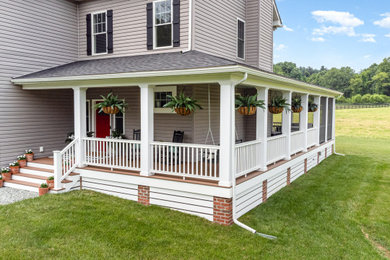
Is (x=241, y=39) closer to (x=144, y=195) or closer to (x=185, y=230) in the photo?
(x=144, y=195)

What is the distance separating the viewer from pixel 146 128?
316 inches

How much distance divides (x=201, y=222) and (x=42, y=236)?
309cm

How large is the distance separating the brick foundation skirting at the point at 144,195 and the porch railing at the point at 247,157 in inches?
88.8

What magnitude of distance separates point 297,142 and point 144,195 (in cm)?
605

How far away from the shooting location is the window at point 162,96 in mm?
10084

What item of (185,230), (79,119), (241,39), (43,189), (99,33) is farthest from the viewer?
(241,39)

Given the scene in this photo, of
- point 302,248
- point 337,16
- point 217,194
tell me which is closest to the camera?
point 302,248

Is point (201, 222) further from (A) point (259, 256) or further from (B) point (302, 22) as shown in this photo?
(B) point (302, 22)

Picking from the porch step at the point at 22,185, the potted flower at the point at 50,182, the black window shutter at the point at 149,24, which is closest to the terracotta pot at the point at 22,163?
the porch step at the point at 22,185

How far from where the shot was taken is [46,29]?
1116 cm

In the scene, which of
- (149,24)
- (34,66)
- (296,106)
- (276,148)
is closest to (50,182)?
(34,66)

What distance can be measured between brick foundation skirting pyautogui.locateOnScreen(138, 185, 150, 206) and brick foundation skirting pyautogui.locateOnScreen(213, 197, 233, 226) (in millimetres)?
1807

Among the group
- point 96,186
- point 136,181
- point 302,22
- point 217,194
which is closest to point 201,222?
point 217,194

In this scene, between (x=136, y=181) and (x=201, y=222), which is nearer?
(x=201, y=222)
